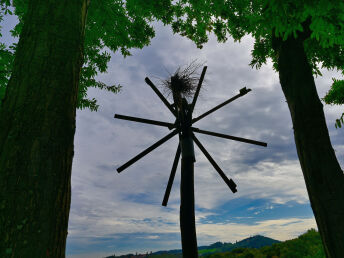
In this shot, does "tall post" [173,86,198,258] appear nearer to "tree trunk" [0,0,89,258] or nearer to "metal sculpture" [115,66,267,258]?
"metal sculpture" [115,66,267,258]

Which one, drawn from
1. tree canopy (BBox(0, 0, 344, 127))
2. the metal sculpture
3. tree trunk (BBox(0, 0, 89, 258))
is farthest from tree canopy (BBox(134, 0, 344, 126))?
tree trunk (BBox(0, 0, 89, 258))

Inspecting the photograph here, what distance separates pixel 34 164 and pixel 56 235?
538 mm

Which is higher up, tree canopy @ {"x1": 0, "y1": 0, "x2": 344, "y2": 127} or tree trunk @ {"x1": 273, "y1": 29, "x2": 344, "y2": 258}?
tree canopy @ {"x1": 0, "y1": 0, "x2": 344, "y2": 127}

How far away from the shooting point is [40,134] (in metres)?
1.73

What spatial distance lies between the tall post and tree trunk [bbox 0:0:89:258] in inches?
131

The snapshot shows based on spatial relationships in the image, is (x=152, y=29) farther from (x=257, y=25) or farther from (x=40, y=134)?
(x=40, y=134)

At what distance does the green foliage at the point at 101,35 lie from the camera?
6.25 m

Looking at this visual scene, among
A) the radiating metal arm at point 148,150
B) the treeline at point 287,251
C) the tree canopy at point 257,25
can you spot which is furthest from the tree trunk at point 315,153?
the radiating metal arm at point 148,150

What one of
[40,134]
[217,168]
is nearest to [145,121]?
[217,168]

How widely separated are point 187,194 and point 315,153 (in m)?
2.60

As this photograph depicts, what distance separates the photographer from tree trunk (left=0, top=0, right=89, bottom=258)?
4.96ft

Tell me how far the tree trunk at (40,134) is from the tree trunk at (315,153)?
3.38m

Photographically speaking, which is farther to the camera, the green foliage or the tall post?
the green foliage

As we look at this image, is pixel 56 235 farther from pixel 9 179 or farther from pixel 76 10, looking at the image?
pixel 76 10
